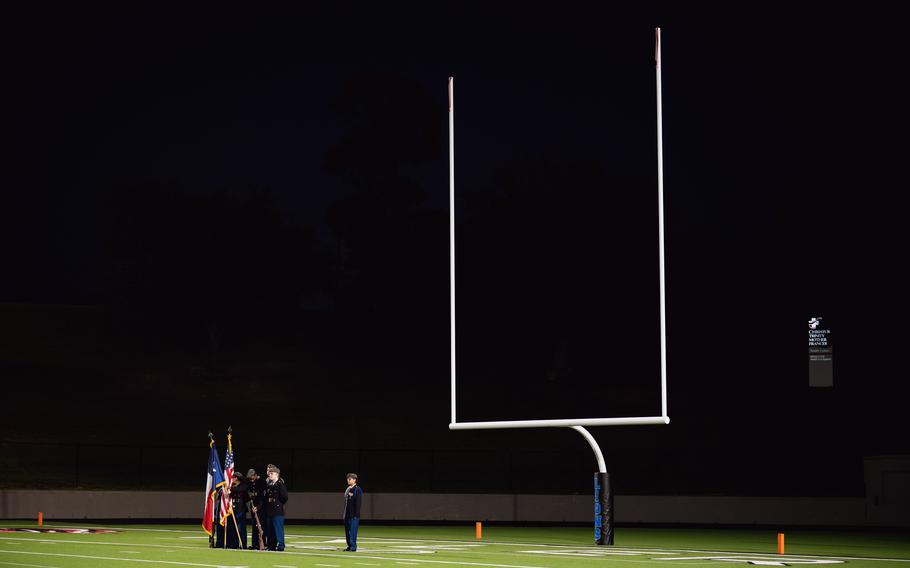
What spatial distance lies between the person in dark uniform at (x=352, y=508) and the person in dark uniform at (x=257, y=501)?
1184 mm

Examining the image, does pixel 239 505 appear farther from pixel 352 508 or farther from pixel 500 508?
pixel 500 508

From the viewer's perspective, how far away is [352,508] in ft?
70.7

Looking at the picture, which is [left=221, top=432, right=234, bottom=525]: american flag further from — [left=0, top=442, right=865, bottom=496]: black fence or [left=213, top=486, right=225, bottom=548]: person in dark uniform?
[left=0, top=442, right=865, bottom=496]: black fence

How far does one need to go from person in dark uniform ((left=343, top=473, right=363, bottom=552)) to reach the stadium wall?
14.5m

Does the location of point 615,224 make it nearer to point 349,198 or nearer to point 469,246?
point 469,246

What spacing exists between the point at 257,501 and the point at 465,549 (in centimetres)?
350

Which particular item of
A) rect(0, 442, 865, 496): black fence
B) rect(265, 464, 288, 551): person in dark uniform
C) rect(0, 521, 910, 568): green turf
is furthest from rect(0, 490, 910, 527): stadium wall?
rect(265, 464, 288, 551): person in dark uniform

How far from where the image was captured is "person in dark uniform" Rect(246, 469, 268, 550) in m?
21.5

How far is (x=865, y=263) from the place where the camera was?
178 ft

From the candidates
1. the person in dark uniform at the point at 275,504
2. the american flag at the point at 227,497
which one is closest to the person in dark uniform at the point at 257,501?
the person in dark uniform at the point at 275,504

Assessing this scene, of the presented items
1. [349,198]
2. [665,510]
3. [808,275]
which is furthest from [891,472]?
[349,198]

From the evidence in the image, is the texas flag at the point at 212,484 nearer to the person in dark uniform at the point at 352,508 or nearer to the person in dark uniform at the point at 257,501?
the person in dark uniform at the point at 257,501

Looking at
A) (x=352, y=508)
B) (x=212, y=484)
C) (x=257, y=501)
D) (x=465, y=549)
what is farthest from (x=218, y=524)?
(x=465, y=549)

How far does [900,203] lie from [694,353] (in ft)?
38.1
